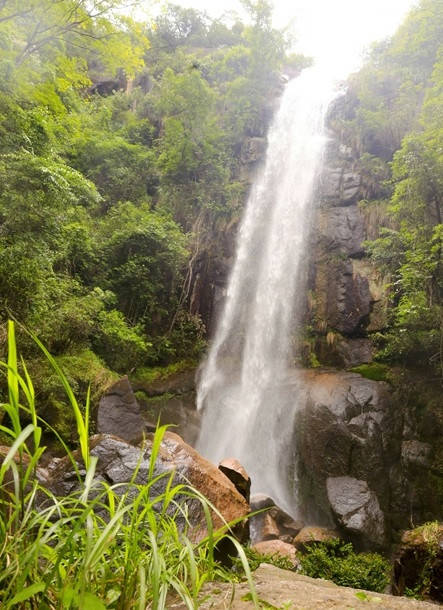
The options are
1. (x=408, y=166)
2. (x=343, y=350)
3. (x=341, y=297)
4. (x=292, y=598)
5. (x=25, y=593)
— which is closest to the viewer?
(x=25, y=593)

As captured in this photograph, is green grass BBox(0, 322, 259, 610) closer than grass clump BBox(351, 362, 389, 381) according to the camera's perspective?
Yes

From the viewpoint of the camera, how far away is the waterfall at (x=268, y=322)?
938 centimetres

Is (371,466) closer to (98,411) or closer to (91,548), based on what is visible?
(98,411)

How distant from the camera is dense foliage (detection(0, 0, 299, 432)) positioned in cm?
614

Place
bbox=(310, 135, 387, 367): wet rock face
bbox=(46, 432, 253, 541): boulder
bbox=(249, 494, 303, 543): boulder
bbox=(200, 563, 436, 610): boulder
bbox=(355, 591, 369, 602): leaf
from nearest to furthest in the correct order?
bbox=(200, 563, 436, 610): boulder
bbox=(355, 591, 369, 602): leaf
bbox=(46, 432, 253, 541): boulder
bbox=(249, 494, 303, 543): boulder
bbox=(310, 135, 387, 367): wet rock face

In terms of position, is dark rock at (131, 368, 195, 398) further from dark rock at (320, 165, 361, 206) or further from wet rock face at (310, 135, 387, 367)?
dark rock at (320, 165, 361, 206)

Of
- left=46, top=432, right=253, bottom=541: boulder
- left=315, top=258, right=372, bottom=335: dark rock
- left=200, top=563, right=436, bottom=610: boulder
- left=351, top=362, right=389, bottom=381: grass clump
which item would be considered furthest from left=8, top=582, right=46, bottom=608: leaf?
left=315, top=258, right=372, bottom=335: dark rock

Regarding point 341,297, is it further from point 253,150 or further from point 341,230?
point 253,150

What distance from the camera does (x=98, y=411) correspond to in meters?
7.50

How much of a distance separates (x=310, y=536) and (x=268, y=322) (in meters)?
6.84

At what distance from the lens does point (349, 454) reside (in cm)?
831

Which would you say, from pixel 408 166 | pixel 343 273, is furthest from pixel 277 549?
pixel 343 273

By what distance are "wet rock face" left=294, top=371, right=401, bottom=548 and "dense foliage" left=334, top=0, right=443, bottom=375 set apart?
1763mm

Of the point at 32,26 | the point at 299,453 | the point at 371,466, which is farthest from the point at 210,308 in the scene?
the point at 32,26
